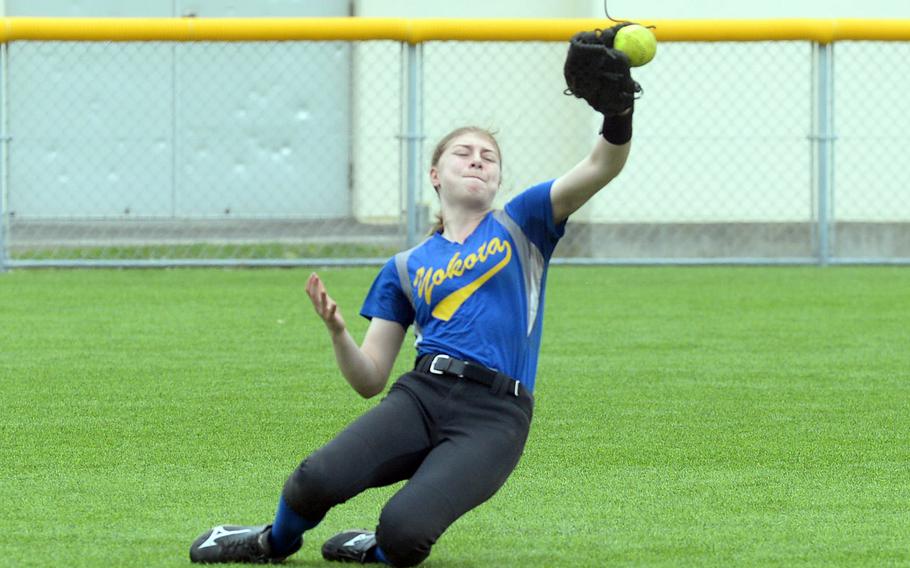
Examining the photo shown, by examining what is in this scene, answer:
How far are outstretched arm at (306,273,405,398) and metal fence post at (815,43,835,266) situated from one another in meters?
6.65

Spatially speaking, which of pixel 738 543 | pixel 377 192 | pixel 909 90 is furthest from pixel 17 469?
pixel 909 90

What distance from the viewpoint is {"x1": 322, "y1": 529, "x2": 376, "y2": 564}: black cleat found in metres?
4.23

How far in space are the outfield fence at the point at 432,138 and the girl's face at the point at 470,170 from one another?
6977 millimetres

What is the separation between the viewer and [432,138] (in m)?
11.6

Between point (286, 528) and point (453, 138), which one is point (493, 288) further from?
point (286, 528)

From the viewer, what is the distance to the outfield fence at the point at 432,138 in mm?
11812

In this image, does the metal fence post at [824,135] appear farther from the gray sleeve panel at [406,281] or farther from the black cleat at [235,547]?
the black cleat at [235,547]

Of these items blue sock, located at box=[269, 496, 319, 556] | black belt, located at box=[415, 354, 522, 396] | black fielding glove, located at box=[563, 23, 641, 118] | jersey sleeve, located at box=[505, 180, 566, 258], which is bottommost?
blue sock, located at box=[269, 496, 319, 556]

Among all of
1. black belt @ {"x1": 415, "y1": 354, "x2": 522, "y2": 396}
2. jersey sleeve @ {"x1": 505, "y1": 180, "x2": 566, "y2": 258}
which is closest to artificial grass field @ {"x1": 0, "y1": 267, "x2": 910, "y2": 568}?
black belt @ {"x1": 415, "y1": 354, "x2": 522, "y2": 396}

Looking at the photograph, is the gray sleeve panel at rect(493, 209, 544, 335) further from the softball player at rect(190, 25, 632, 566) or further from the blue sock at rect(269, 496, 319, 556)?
the blue sock at rect(269, 496, 319, 556)

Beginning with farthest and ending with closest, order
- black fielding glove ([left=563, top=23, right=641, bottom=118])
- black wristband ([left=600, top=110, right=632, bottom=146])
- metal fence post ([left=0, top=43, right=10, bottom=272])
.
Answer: metal fence post ([left=0, top=43, right=10, bottom=272])
black wristband ([left=600, top=110, right=632, bottom=146])
black fielding glove ([left=563, top=23, right=641, bottom=118])

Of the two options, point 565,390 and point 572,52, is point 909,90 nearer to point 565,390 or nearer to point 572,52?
point 565,390

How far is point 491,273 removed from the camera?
14.4ft

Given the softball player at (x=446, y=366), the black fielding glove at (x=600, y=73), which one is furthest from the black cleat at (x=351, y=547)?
the black fielding glove at (x=600, y=73)
